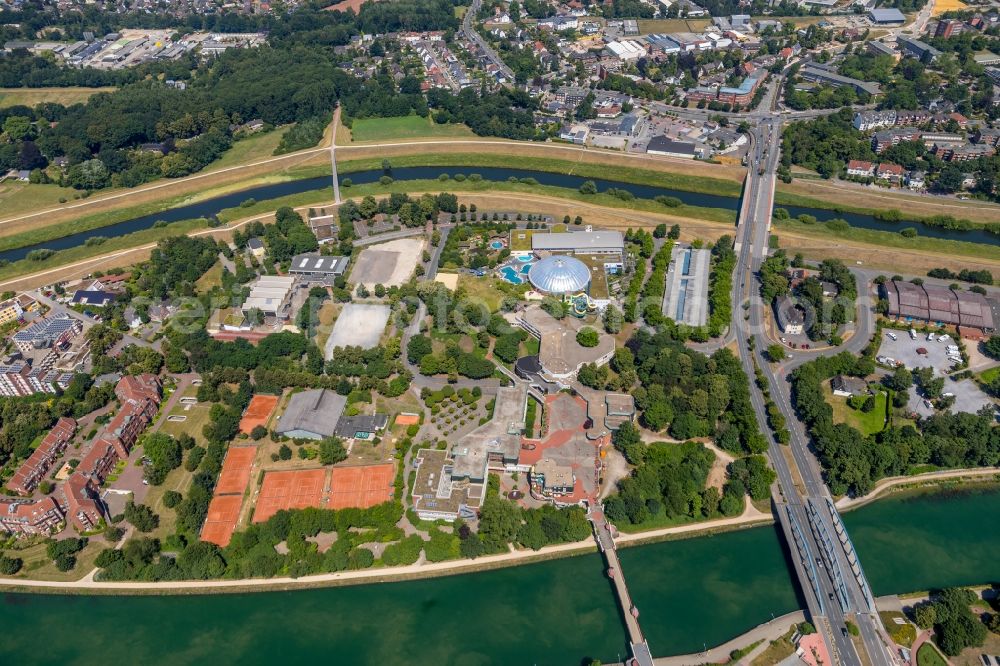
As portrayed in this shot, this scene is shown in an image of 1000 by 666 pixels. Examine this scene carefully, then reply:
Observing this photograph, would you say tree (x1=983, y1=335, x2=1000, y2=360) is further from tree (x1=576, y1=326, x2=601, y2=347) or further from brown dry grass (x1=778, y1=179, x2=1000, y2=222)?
tree (x1=576, y1=326, x2=601, y2=347)

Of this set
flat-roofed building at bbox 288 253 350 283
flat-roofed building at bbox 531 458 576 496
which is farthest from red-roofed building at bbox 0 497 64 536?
flat-roofed building at bbox 531 458 576 496

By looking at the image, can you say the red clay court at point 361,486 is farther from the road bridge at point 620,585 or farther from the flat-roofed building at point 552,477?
the road bridge at point 620,585

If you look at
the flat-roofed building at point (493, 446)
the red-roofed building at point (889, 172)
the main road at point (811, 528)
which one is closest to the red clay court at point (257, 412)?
the flat-roofed building at point (493, 446)

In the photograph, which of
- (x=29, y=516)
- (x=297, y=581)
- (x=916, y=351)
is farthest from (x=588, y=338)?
(x=29, y=516)

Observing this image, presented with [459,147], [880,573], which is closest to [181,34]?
[459,147]

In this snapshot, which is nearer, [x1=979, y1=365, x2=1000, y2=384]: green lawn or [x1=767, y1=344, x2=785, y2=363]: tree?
[x1=979, y1=365, x2=1000, y2=384]: green lawn

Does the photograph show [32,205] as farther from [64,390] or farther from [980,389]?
[980,389]
